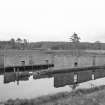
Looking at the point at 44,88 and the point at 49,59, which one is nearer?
the point at 44,88

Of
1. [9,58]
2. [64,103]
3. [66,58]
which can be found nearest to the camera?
[64,103]

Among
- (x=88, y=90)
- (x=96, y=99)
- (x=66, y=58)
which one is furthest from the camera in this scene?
(x=66, y=58)

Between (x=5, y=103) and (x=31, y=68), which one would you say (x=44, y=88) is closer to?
(x=5, y=103)

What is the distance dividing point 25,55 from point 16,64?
1.98 m

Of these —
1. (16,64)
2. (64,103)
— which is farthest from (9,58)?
(64,103)

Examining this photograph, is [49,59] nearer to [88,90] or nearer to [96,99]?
[88,90]

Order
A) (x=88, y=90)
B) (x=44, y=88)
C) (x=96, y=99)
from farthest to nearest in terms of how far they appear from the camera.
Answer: (x=44, y=88) < (x=88, y=90) < (x=96, y=99)

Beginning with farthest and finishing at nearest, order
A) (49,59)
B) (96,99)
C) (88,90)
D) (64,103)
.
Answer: (49,59) → (88,90) → (96,99) → (64,103)

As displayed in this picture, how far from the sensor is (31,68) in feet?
70.3

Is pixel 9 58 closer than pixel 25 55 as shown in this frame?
Yes

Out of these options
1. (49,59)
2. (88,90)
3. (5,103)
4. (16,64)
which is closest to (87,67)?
(49,59)

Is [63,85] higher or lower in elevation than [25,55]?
lower

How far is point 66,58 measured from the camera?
21.2m

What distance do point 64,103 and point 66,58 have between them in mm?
A: 14398
